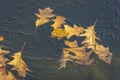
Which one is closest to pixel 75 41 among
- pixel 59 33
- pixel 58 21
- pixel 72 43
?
pixel 72 43

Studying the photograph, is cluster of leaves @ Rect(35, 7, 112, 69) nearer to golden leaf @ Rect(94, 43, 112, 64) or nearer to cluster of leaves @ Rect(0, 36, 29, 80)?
golden leaf @ Rect(94, 43, 112, 64)

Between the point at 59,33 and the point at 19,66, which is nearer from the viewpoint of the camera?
the point at 19,66

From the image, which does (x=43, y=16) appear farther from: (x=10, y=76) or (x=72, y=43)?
(x=10, y=76)

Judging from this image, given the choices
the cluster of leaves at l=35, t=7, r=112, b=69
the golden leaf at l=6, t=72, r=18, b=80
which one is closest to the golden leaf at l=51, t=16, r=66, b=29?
the cluster of leaves at l=35, t=7, r=112, b=69

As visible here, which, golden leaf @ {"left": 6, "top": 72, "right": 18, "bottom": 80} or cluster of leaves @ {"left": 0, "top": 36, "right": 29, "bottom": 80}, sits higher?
cluster of leaves @ {"left": 0, "top": 36, "right": 29, "bottom": 80}

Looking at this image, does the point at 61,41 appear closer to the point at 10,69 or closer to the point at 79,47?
the point at 79,47

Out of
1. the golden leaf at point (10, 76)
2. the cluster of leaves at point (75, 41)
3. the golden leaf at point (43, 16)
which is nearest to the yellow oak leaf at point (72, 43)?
the cluster of leaves at point (75, 41)

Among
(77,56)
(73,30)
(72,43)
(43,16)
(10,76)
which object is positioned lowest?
(10,76)
